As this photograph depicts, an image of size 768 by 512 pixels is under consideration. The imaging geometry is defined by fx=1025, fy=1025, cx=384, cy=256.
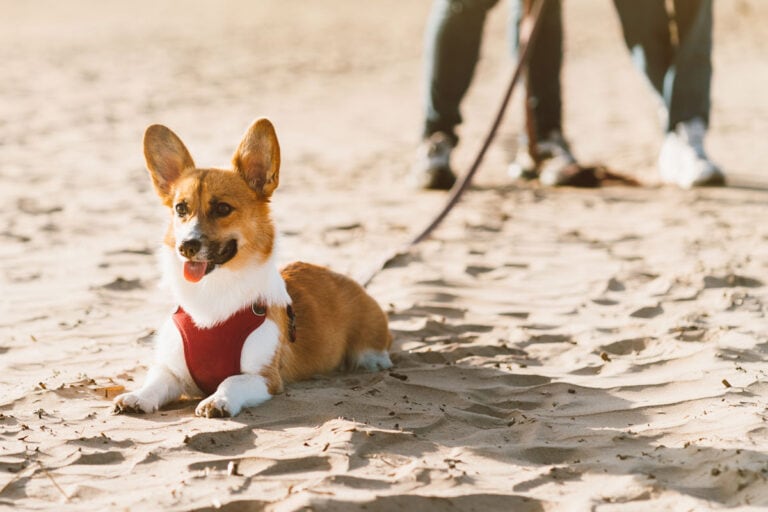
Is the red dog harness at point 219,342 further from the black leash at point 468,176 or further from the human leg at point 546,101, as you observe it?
the human leg at point 546,101

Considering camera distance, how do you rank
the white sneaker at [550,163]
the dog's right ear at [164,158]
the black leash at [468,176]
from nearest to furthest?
the dog's right ear at [164,158] → the black leash at [468,176] → the white sneaker at [550,163]

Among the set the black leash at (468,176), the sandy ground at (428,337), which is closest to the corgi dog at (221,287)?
the sandy ground at (428,337)

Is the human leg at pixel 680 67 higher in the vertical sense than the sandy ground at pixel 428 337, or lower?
higher

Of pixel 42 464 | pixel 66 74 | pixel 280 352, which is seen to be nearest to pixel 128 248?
pixel 280 352

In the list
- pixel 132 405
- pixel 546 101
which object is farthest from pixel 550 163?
pixel 132 405

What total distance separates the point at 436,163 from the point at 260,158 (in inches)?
166

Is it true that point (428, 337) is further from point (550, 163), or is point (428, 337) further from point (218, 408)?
point (550, 163)

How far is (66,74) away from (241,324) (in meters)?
13.2

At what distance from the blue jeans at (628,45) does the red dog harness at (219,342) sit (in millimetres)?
4333

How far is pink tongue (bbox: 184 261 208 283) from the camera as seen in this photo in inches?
146

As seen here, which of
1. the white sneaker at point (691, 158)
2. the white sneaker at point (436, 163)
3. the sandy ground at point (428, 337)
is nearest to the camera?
the sandy ground at point (428, 337)

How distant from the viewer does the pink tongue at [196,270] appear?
146 inches

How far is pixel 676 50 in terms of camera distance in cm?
782

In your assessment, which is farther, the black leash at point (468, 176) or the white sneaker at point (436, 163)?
the white sneaker at point (436, 163)
